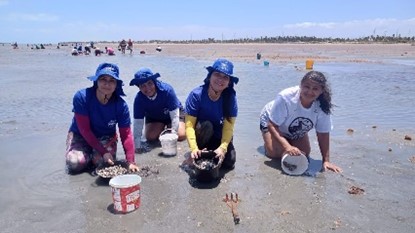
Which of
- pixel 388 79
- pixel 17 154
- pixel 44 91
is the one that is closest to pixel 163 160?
pixel 17 154

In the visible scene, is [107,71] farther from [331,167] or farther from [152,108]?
[331,167]

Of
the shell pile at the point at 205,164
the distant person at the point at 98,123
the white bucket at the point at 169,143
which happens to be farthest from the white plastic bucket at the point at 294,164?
the distant person at the point at 98,123

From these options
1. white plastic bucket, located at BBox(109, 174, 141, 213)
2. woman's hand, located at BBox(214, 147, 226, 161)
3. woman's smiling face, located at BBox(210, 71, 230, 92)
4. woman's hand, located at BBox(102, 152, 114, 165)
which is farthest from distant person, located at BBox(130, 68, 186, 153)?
white plastic bucket, located at BBox(109, 174, 141, 213)

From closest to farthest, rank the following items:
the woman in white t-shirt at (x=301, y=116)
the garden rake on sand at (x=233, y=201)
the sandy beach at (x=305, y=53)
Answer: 1. the garden rake on sand at (x=233, y=201)
2. the woman in white t-shirt at (x=301, y=116)
3. the sandy beach at (x=305, y=53)

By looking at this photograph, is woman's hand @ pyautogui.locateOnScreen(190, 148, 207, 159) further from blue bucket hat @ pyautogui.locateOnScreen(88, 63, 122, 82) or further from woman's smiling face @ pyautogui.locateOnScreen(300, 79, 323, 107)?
woman's smiling face @ pyautogui.locateOnScreen(300, 79, 323, 107)

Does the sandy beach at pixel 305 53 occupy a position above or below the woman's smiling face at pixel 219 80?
below

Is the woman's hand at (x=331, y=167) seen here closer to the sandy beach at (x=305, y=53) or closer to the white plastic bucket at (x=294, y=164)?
the white plastic bucket at (x=294, y=164)

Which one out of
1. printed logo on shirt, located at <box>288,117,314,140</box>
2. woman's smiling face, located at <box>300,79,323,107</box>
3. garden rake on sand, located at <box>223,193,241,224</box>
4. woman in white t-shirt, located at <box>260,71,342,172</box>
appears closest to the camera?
garden rake on sand, located at <box>223,193,241,224</box>

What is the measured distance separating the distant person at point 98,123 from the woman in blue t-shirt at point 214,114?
0.78m

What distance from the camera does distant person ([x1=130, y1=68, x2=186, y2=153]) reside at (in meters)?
5.64

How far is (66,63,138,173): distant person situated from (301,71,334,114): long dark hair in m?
2.24

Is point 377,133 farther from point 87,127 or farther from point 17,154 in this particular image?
point 17,154

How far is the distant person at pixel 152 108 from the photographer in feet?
18.5

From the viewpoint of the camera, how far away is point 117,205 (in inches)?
142
